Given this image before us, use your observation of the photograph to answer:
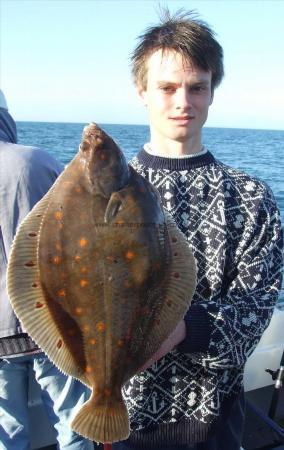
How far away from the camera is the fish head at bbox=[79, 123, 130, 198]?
1473 mm

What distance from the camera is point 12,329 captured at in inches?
105

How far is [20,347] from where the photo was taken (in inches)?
107

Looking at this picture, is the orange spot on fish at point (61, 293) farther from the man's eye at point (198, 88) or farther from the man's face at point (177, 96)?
the man's eye at point (198, 88)

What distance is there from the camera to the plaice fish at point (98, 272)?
146 cm

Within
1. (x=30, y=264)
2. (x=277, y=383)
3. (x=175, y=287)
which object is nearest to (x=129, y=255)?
(x=175, y=287)

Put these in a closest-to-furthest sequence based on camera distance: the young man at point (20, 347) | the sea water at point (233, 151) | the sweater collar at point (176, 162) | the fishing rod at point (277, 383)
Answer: the sweater collar at point (176, 162), the young man at point (20, 347), the fishing rod at point (277, 383), the sea water at point (233, 151)

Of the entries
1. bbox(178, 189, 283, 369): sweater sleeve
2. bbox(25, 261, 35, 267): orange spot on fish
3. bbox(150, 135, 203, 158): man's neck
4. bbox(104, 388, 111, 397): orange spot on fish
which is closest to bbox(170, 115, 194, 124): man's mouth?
bbox(150, 135, 203, 158): man's neck

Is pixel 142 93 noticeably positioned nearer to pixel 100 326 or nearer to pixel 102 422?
pixel 100 326

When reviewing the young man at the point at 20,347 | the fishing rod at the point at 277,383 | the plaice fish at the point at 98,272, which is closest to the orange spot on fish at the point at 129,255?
the plaice fish at the point at 98,272

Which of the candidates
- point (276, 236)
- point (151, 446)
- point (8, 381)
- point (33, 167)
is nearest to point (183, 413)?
point (151, 446)

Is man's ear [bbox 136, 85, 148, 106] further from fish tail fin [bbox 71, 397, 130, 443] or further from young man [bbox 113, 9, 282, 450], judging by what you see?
fish tail fin [bbox 71, 397, 130, 443]

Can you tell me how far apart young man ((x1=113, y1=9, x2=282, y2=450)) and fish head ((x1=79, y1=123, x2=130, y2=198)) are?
60 centimetres

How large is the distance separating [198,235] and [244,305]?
369 millimetres

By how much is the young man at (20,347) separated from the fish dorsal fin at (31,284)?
47.7 inches
